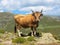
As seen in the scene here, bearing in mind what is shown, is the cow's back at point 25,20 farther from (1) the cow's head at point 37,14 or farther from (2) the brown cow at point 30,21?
(1) the cow's head at point 37,14

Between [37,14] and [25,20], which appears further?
[25,20]

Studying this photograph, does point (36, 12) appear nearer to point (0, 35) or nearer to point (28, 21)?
point (28, 21)

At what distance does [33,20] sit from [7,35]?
4.73m

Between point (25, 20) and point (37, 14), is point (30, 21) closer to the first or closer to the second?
point (25, 20)

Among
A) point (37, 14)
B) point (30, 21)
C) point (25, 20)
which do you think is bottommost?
point (30, 21)

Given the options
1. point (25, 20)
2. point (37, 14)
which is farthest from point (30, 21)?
point (37, 14)

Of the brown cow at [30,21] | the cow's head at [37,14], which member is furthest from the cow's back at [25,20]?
the cow's head at [37,14]

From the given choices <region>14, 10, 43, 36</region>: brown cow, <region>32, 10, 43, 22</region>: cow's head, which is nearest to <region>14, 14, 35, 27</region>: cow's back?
<region>14, 10, 43, 36</region>: brown cow

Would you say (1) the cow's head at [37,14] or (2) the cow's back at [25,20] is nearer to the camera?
(1) the cow's head at [37,14]

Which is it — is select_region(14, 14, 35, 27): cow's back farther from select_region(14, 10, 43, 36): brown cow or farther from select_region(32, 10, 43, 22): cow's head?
select_region(32, 10, 43, 22): cow's head

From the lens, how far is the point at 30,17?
103 feet

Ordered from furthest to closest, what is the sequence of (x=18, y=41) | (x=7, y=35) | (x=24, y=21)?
(x=24, y=21) < (x=7, y=35) < (x=18, y=41)

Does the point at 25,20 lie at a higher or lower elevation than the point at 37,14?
lower

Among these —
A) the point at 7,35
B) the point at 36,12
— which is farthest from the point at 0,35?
the point at 36,12
